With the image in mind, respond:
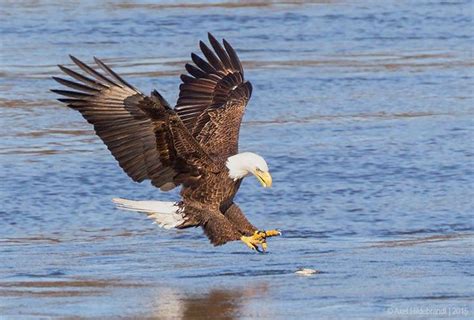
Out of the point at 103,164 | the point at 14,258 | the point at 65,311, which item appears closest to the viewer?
the point at 65,311

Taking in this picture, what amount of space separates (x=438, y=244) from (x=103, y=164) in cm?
240

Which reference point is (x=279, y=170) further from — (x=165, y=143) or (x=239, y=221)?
(x=165, y=143)

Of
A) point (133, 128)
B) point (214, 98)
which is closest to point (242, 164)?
point (133, 128)

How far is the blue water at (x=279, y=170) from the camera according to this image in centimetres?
528

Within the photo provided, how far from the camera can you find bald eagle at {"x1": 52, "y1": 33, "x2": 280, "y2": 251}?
18.8 feet

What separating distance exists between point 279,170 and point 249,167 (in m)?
1.57

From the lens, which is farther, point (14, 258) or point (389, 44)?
point (389, 44)

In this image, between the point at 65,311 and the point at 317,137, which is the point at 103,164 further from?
the point at 65,311

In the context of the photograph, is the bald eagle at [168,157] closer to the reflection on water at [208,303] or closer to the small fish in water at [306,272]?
the small fish in water at [306,272]

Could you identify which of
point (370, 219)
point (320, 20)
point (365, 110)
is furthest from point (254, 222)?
point (320, 20)

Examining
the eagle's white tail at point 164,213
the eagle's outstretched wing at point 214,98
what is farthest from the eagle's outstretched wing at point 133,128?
the eagle's outstretched wing at point 214,98

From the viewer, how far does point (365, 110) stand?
8789mm

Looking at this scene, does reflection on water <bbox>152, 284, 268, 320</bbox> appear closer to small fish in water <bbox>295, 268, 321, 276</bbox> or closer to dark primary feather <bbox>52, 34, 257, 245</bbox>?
small fish in water <bbox>295, 268, 321, 276</bbox>

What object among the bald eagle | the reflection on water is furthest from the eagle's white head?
the reflection on water
